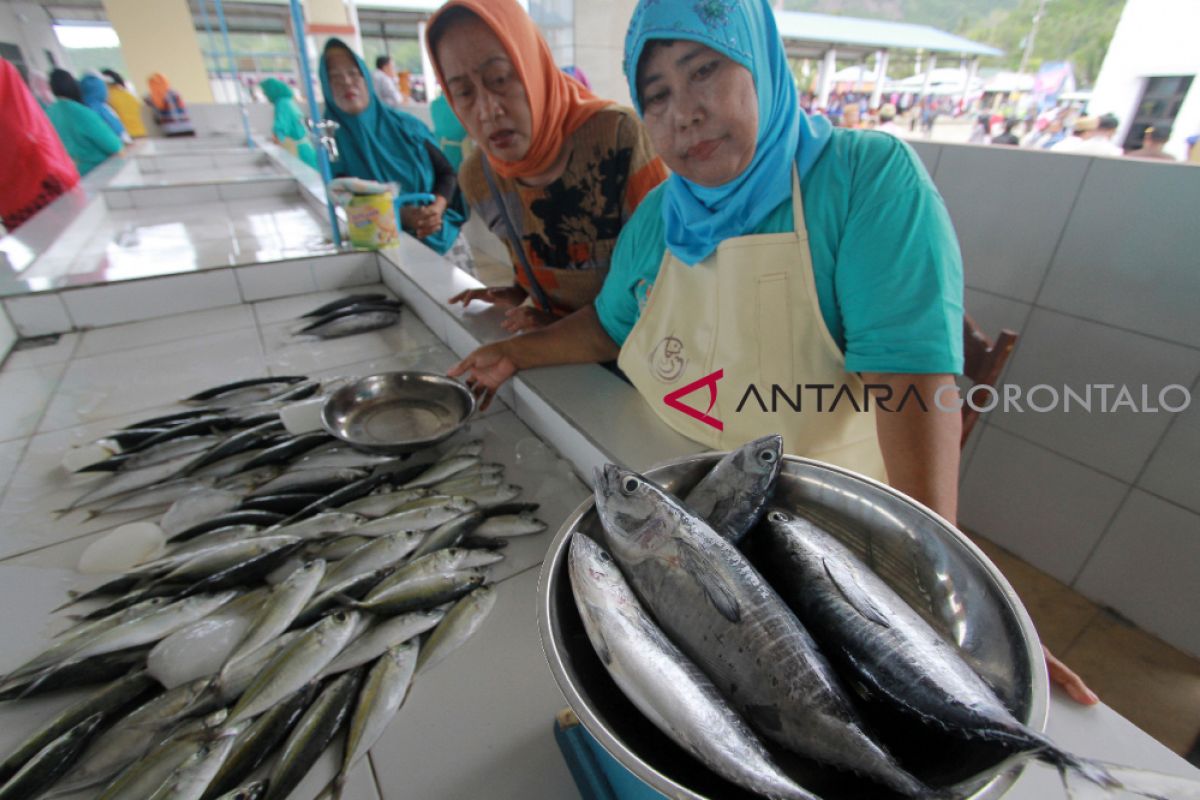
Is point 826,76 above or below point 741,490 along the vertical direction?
above

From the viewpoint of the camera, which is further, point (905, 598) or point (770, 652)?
point (905, 598)

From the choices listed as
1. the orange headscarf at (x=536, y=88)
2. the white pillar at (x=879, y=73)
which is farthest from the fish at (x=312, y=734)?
the white pillar at (x=879, y=73)

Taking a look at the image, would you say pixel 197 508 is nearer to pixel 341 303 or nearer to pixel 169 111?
pixel 341 303

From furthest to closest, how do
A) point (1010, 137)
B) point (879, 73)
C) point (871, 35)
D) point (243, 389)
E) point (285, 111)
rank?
point (879, 73) → point (871, 35) → point (285, 111) → point (1010, 137) → point (243, 389)

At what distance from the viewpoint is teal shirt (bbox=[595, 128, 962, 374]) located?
3.51ft

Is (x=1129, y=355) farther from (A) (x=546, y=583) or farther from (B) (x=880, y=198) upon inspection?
(A) (x=546, y=583)

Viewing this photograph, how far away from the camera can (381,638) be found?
1.07 metres

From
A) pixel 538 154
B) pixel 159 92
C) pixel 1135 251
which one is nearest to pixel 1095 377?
pixel 1135 251

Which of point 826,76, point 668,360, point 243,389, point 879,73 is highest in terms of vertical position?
point 879,73

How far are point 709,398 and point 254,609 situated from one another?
1.15m

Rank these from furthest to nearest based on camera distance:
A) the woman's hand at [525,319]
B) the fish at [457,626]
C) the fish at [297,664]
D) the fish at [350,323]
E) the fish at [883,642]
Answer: the fish at [350,323] < the woman's hand at [525,319] < the fish at [457,626] < the fish at [297,664] < the fish at [883,642]

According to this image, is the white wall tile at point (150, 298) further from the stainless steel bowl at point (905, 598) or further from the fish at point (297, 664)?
the stainless steel bowl at point (905, 598)

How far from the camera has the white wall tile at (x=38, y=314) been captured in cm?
238

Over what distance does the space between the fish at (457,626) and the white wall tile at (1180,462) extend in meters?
3.11
